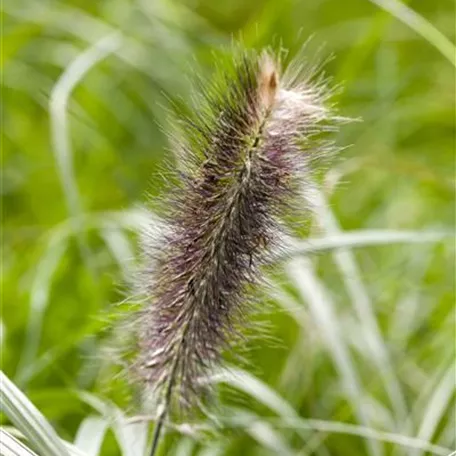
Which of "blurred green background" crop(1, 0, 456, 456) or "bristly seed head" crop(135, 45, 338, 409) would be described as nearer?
"bristly seed head" crop(135, 45, 338, 409)

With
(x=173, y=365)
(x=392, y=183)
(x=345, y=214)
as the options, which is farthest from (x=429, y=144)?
(x=173, y=365)

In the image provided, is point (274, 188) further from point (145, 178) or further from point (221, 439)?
point (145, 178)

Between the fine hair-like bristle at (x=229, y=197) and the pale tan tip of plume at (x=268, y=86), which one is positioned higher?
the pale tan tip of plume at (x=268, y=86)

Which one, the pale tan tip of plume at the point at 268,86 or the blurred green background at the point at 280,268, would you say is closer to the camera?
the pale tan tip of plume at the point at 268,86
